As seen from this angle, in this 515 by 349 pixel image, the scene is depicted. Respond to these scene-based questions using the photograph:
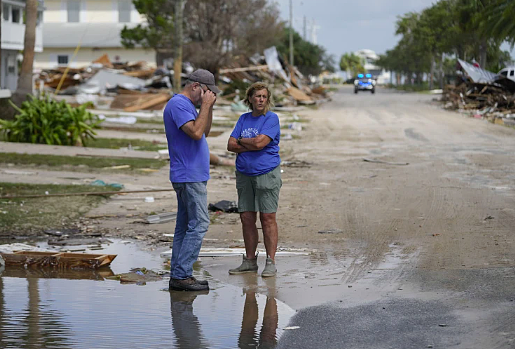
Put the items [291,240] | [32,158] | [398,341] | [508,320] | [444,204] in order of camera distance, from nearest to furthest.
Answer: [398,341] → [508,320] → [291,240] → [444,204] → [32,158]

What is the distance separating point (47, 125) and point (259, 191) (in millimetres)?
13321

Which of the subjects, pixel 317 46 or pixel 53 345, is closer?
pixel 53 345

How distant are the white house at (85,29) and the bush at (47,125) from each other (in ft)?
165

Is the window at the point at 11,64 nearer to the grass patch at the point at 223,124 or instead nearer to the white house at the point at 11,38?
the white house at the point at 11,38

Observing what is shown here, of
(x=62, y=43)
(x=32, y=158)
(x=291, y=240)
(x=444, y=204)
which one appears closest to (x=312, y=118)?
(x=32, y=158)

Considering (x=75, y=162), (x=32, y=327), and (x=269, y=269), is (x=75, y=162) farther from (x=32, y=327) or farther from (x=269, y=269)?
(x=32, y=327)

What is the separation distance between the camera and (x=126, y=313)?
236 inches

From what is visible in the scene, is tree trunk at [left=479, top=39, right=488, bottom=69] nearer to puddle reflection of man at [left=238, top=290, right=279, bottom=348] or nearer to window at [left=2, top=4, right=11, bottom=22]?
window at [left=2, top=4, right=11, bottom=22]

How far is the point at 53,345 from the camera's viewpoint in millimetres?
5117

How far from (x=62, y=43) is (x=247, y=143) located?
68.6m

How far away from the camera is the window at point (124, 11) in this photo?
72.4 meters

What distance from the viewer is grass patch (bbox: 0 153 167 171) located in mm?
15820

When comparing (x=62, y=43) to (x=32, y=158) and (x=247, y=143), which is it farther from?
(x=247, y=143)

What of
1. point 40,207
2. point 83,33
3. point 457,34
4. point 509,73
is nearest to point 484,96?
point 509,73
